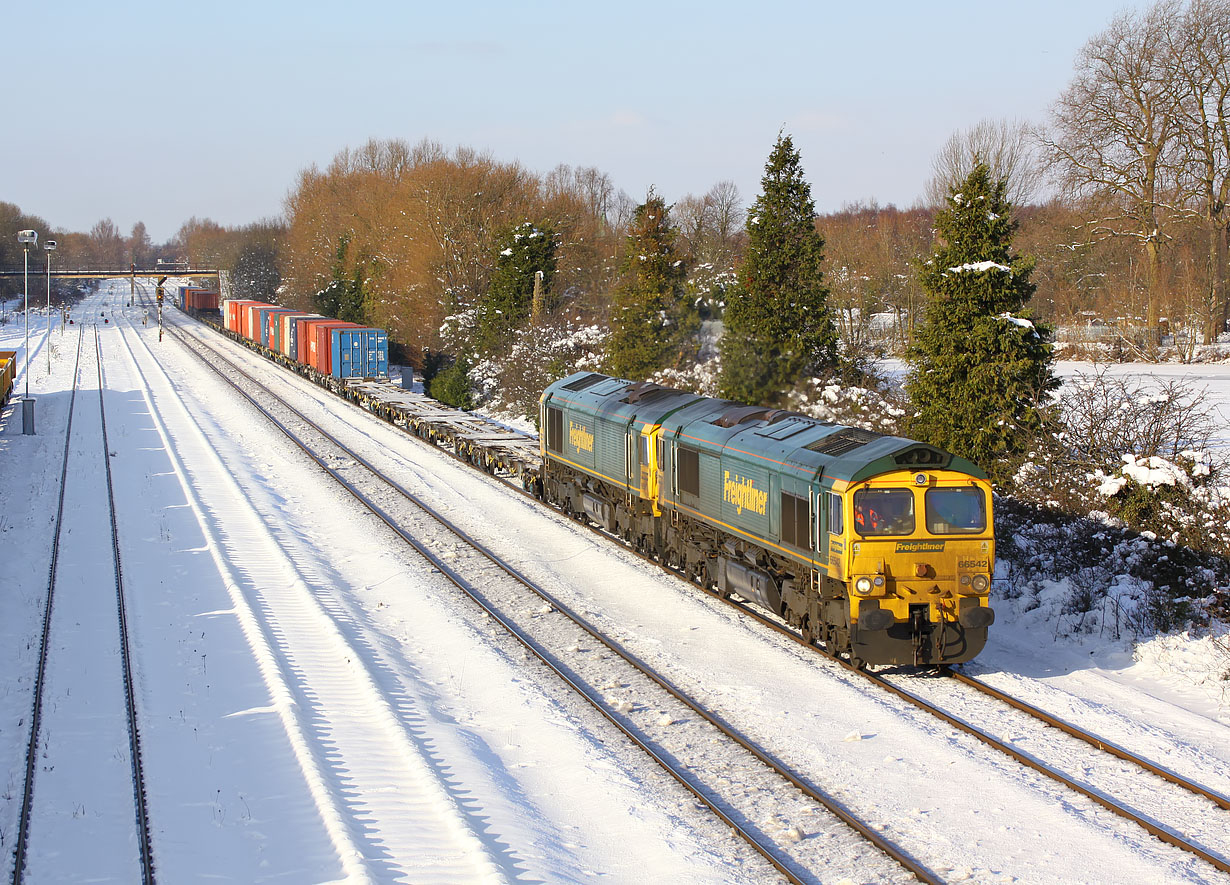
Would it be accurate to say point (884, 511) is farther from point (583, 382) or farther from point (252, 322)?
point (252, 322)

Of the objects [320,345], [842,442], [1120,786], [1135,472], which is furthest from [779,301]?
[320,345]

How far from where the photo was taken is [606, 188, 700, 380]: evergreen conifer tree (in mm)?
36219

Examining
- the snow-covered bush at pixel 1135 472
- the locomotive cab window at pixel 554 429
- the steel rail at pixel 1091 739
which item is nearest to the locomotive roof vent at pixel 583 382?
the locomotive cab window at pixel 554 429

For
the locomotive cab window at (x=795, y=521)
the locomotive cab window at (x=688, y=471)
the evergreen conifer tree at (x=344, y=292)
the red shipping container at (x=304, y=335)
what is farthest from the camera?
the evergreen conifer tree at (x=344, y=292)

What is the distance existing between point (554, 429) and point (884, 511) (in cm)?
1192

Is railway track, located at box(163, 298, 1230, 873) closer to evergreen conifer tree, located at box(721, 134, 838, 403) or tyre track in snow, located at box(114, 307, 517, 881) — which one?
tyre track in snow, located at box(114, 307, 517, 881)

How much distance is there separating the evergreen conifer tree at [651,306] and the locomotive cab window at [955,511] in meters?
23.3

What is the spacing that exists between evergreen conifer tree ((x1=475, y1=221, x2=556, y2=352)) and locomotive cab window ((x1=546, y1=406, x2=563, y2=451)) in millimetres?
22407

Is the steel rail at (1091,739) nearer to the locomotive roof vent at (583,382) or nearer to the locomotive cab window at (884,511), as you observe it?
the locomotive cab window at (884,511)

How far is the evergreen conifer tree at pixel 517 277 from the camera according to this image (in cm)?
4600

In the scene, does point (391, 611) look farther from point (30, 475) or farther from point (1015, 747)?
point (30, 475)

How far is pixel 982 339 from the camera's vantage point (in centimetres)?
1930

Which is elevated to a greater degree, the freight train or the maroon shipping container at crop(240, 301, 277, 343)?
the maroon shipping container at crop(240, 301, 277, 343)

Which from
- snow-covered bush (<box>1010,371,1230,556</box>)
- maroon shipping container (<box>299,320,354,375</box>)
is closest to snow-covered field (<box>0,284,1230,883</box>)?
snow-covered bush (<box>1010,371,1230,556</box>)
